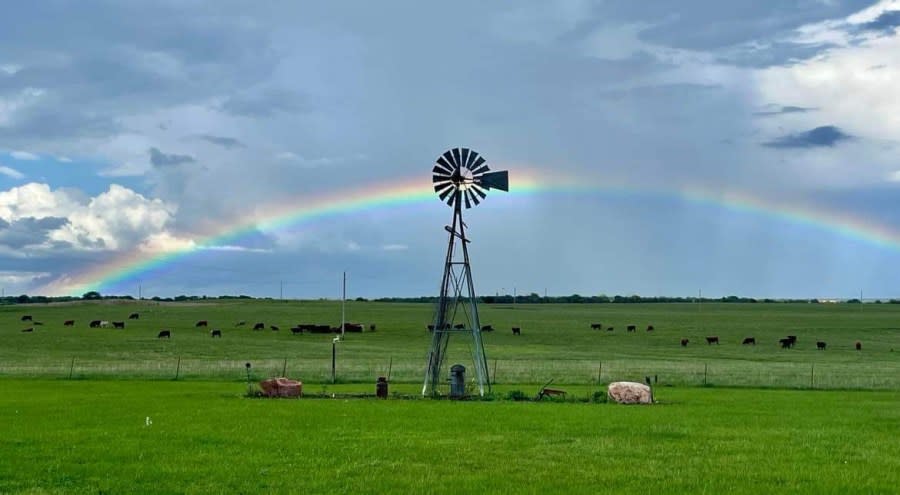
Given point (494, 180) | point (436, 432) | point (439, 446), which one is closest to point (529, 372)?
point (494, 180)

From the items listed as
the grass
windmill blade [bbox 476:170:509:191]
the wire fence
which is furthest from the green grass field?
windmill blade [bbox 476:170:509:191]

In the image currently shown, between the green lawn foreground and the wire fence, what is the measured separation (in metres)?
12.0

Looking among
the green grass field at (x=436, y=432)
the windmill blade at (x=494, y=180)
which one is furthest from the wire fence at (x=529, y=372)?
the windmill blade at (x=494, y=180)

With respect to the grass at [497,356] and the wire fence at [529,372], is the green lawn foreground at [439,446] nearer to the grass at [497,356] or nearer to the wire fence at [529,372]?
the wire fence at [529,372]

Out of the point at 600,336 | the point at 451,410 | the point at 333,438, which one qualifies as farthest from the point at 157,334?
the point at 333,438

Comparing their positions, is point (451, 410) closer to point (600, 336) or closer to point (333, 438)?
point (333, 438)

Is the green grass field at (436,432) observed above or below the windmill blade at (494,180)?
below

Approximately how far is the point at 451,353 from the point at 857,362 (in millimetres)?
28279

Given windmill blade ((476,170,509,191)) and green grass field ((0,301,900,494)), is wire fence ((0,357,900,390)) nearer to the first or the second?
green grass field ((0,301,900,494))

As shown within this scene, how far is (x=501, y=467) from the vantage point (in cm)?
1955

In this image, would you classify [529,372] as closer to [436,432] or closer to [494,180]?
[494,180]

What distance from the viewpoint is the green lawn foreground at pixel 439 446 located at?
58.1 ft

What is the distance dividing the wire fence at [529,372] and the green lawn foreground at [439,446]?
12.0 metres

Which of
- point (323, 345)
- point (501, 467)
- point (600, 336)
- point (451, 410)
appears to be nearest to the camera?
point (501, 467)
